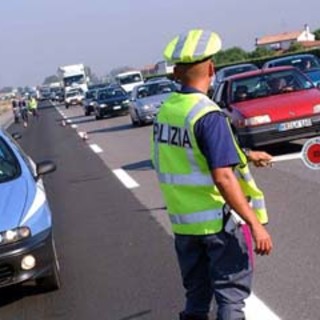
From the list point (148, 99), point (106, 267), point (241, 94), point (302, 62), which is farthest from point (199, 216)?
point (148, 99)

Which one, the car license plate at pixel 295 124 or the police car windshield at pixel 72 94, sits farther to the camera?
the police car windshield at pixel 72 94

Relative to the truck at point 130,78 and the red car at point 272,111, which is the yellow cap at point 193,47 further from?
the truck at point 130,78

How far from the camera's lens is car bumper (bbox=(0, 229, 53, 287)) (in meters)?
6.04

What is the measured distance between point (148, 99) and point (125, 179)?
1481 centimetres

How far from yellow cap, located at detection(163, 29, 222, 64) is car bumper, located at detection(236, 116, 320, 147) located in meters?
9.81

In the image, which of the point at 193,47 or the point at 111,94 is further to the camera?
the point at 111,94

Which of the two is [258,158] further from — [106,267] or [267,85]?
[267,85]

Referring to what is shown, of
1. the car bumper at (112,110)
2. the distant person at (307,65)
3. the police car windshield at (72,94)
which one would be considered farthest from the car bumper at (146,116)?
the police car windshield at (72,94)

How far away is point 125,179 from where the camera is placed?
13.9 m

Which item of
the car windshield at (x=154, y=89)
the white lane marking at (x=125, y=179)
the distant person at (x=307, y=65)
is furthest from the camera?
the car windshield at (x=154, y=89)

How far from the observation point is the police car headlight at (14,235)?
6.06 m

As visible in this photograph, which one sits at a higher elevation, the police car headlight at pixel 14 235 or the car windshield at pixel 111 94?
the police car headlight at pixel 14 235

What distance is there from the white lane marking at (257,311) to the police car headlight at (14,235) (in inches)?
69.6

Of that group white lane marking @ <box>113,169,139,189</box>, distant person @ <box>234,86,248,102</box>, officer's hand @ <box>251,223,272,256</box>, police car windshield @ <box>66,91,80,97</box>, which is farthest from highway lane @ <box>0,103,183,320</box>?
police car windshield @ <box>66,91,80,97</box>
